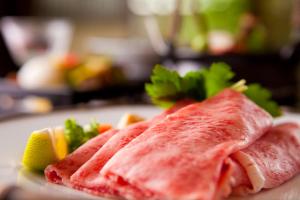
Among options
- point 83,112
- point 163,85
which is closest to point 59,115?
point 83,112

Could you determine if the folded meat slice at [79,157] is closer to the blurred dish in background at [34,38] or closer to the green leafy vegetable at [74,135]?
the green leafy vegetable at [74,135]

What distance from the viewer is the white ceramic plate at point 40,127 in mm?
765

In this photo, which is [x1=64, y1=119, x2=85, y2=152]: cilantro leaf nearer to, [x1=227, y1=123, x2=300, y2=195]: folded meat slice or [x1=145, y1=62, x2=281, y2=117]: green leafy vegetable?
[x1=145, y1=62, x2=281, y2=117]: green leafy vegetable

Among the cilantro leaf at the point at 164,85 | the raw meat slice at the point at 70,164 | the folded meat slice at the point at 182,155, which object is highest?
the cilantro leaf at the point at 164,85

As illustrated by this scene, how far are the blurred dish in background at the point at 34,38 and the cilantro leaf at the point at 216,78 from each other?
1642mm

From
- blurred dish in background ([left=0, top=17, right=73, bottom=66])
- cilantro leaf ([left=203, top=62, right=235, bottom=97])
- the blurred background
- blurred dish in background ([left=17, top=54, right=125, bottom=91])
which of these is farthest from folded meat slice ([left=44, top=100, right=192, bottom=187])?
blurred dish in background ([left=0, top=17, right=73, bottom=66])

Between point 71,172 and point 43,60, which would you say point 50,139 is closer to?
point 71,172

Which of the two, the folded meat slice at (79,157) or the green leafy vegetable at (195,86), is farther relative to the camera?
the green leafy vegetable at (195,86)

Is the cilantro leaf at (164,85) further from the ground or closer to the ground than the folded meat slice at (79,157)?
further from the ground

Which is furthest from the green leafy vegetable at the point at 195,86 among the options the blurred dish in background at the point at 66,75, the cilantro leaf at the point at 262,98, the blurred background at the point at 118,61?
the blurred dish in background at the point at 66,75

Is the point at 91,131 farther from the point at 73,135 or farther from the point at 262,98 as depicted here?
the point at 262,98

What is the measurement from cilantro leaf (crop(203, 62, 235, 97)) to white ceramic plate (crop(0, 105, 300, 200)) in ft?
0.84

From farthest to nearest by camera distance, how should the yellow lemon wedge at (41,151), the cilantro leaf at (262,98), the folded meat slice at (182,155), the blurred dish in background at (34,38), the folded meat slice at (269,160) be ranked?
the blurred dish in background at (34,38) → the cilantro leaf at (262,98) → the yellow lemon wedge at (41,151) → the folded meat slice at (269,160) → the folded meat slice at (182,155)

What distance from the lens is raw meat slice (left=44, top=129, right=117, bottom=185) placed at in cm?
81
